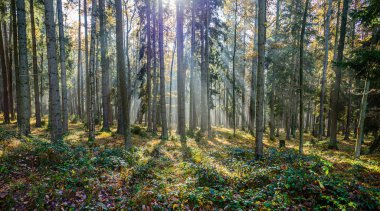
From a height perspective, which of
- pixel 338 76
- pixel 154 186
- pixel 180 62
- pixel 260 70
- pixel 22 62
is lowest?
pixel 154 186

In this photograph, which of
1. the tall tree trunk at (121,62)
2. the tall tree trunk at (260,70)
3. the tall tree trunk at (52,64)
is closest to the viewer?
the tall tree trunk at (260,70)

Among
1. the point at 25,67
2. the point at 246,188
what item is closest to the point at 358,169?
the point at 246,188

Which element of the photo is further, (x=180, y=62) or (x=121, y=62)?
(x=180, y=62)

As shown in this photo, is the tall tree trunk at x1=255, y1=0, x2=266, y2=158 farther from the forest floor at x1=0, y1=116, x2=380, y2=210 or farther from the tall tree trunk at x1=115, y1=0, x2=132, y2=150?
the tall tree trunk at x1=115, y1=0, x2=132, y2=150

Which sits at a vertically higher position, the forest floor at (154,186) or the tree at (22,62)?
the tree at (22,62)

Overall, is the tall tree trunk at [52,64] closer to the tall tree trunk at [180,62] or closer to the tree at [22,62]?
the tree at [22,62]

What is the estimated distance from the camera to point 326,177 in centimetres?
597

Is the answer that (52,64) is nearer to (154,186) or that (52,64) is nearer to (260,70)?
(154,186)

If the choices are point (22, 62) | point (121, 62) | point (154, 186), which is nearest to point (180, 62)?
point (121, 62)

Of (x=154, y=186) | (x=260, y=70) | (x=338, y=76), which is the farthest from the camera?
(x=338, y=76)

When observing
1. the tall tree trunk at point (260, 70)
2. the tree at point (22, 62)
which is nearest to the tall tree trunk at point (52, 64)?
the tree at point (22, 62)

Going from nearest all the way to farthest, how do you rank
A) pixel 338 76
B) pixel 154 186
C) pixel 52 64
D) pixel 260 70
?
pixel 154 186 < pixel 260 70 < pixel 52 64 < pixel 338 76

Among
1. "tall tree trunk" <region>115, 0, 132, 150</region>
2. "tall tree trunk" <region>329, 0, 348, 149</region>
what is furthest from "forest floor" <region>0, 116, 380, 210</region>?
"tall tree trunk" <region>329, 0, 348, 149</region>

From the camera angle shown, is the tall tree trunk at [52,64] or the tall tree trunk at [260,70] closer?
the tall tree trunk at [260,70]
